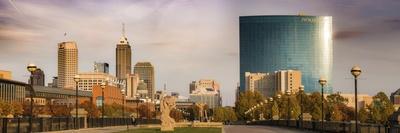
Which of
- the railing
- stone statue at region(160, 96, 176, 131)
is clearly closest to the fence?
stone statue at region(160, 96, 176, 131)

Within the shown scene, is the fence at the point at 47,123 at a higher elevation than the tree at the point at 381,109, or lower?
higher

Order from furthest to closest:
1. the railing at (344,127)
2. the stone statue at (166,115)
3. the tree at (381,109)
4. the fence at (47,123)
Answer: the tree at (381,109) < the stone statue at (166,115) < the fence at (47,123) < the railing at (344,127)

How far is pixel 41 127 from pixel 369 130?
2836 centimetres

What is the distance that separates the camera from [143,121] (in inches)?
4510

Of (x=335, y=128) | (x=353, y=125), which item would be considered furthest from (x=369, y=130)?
(x=335, y=128)

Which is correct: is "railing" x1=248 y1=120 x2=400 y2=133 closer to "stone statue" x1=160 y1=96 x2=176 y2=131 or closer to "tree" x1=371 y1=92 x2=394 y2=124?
"stone statue" x1=160 y1=96 x2=176 y2=131

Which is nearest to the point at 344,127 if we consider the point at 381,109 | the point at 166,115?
the point at 166,115

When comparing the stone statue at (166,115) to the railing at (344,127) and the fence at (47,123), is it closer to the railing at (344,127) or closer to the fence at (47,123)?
the fence at (47,123)

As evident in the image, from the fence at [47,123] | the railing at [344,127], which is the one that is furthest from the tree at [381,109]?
the fence at [47,123]

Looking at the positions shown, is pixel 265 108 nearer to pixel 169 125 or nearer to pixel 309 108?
pixel 309 108

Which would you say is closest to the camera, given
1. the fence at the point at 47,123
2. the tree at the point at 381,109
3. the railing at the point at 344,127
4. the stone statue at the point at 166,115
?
the railing at the point at 344,127

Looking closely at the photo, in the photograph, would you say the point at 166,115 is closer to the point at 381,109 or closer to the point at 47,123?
the point at 47,123

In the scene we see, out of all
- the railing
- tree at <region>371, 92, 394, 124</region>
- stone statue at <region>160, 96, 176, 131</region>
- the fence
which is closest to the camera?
the railing

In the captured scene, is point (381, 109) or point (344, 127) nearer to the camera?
point (344, 127)
